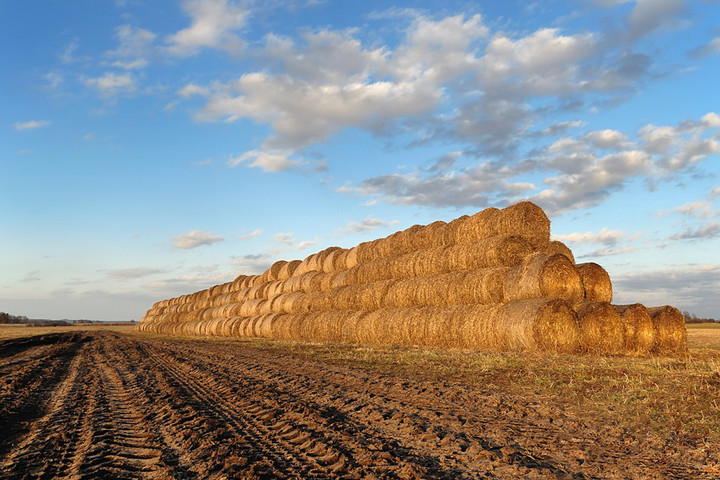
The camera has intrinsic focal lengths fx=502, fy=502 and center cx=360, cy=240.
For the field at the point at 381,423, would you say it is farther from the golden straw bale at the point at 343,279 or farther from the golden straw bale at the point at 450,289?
the golden straw bale at the point at 343,279

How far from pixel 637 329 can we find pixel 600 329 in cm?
133

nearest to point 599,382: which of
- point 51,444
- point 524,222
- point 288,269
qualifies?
point 51,444

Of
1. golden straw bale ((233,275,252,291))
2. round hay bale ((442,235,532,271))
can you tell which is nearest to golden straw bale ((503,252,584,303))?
round hay bale ((442,235,532,271))

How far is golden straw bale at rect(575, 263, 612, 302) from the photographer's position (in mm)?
15023

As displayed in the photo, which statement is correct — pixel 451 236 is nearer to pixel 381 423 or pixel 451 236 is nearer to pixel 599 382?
pixel 599 382

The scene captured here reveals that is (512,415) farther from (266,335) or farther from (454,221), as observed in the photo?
(266,335)

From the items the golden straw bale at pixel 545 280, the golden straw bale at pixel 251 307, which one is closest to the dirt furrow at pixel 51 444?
the golden straw bale at pixel 545 280

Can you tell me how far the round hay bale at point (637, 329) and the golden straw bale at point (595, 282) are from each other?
3.10 ft

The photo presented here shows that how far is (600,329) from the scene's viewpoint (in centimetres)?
1357

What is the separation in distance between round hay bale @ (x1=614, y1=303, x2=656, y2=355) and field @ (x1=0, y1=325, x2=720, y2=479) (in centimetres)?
315

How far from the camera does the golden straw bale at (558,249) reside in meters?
16.6

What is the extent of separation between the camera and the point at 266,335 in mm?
28484

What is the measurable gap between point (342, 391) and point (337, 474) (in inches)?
160

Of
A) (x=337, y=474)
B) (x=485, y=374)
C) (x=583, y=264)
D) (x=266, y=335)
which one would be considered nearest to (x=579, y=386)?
(x=485, y=374)
